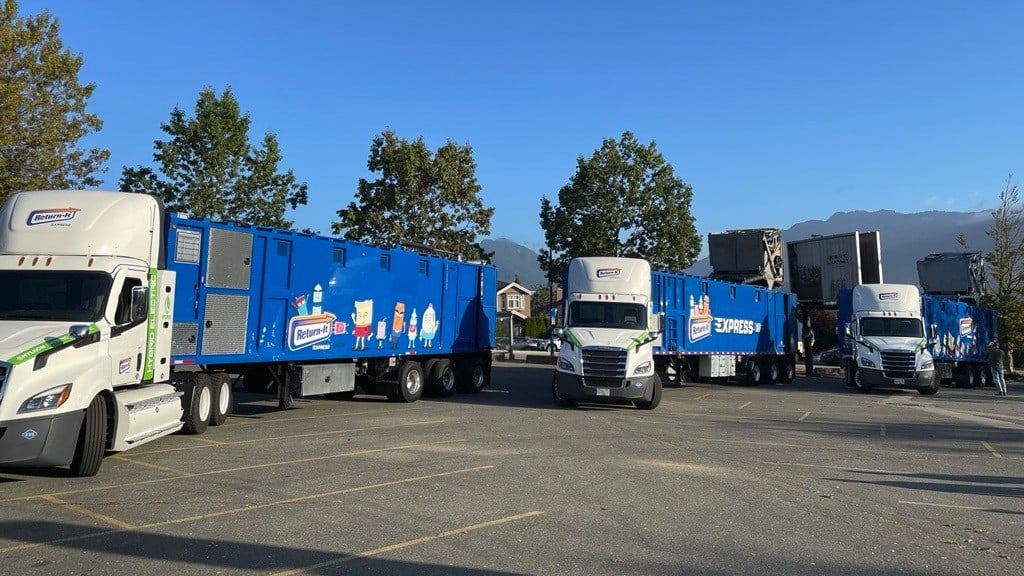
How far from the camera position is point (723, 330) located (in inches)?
989

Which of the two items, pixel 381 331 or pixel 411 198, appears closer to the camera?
pixel 381 331

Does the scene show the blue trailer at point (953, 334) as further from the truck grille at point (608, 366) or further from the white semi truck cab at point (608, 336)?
the truck grille at point (608, 366)

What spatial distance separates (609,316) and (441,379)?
186 inches

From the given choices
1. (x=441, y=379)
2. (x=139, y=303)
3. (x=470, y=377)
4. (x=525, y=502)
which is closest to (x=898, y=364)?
(x=470, y=377)

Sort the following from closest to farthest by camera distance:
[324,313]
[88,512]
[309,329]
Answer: [88,512]
[309,329]
[324,313]

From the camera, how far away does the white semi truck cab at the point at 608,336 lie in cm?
1627

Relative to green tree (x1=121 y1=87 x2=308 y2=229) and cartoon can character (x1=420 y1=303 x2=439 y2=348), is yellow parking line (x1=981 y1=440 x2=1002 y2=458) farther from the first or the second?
green tree (x1=121 y1=87 x2=308 y2=229)

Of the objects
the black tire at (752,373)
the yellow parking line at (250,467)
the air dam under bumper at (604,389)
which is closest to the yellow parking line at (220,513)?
the yellow parking line at (250,467)

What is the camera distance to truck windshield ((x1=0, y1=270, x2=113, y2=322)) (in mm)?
8688

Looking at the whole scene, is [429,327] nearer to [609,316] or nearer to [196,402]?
[609,316]

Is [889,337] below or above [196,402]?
above

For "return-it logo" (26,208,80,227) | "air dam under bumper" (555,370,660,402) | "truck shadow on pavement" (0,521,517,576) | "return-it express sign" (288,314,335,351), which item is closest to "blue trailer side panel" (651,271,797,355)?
"air dam under bumper" (555,370,660,402)

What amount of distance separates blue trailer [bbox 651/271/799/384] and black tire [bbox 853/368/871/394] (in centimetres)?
327

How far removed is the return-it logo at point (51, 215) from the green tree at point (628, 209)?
25.6 m
